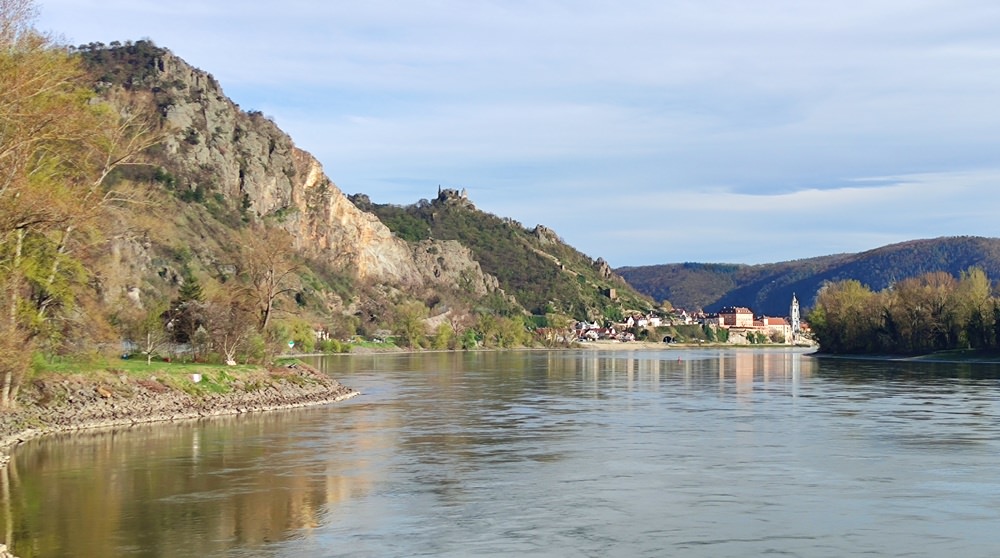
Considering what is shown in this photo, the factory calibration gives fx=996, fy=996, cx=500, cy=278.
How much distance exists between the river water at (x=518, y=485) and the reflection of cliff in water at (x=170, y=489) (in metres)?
0.08

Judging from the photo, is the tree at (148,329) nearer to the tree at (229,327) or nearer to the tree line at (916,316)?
the tree at (229,327)

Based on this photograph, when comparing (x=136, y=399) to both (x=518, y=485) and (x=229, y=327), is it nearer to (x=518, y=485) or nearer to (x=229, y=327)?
(x=229, y=327)

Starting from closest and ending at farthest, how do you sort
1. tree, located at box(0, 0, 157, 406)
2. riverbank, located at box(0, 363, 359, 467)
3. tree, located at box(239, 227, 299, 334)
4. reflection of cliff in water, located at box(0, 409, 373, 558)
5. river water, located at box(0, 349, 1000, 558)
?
1. river water, located at box(0, 349, 1000, 558)
2. reflection of cliff in water, located at box(0, 409, 373, 558)
3. tree, located at box(0, 0, 157, 406)
4. riverbank, located at box(0, 363, 359, 467)
5. tree, located at box(239, 227, 299, 334)

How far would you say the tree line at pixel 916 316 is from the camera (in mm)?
116438

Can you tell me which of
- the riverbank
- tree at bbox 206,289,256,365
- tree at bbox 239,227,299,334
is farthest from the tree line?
the riverbank

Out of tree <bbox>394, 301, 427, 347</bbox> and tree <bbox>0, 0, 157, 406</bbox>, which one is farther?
tree <bbox>394, 301, 427, 347</bbox>

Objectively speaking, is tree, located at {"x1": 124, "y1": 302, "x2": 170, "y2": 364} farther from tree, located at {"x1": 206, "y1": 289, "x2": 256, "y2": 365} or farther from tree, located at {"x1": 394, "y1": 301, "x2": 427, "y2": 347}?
tree, located at {"x1": 394, "y1": 301, "x2": 427, "y2": 347}

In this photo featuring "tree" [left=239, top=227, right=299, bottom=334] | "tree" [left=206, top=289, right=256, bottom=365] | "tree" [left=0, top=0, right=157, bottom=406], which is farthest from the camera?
"tree" [left=239, top=227, right=299, bottom=334]

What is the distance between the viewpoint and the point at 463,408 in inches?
1944

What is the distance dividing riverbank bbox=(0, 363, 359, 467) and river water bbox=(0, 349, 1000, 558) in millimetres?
1672

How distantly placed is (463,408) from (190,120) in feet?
522

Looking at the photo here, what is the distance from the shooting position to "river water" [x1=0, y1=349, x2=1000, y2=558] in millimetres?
19297

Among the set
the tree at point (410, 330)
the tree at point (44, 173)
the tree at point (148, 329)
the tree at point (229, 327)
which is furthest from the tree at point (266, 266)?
the tree at point (410, 330)

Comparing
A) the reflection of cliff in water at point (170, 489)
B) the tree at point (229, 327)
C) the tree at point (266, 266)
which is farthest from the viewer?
the tree at point (266, 266)
